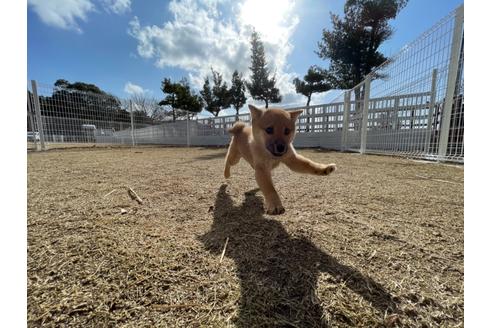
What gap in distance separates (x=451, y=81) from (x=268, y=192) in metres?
3.91

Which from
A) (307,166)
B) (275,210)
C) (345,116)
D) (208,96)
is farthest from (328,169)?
(208,96)

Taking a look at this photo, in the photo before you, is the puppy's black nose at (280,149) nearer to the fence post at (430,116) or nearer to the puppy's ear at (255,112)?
the puppy's ear at (255,112)

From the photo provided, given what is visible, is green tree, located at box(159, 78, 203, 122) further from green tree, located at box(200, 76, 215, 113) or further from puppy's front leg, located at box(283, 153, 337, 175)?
puppy's front leg, located at box(283, 153, 337, 175)

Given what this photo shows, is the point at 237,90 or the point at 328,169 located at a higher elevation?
the point at 237,90

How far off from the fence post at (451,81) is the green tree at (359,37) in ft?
31.4

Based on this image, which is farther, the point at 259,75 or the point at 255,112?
the point at 259,75

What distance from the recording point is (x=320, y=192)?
191 cm

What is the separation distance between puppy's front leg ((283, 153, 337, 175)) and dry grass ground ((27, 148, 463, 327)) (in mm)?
239

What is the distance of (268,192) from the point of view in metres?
1.41

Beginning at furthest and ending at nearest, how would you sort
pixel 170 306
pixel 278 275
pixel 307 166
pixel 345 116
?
pixel 345 116 < pixel 307 166 < pixel 278 275 < pixel 170 306

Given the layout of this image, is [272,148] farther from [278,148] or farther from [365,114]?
[365,114]

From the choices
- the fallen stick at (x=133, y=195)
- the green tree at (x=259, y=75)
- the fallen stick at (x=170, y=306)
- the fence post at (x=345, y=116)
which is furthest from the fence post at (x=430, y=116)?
the green tree at (x=259, y=75)

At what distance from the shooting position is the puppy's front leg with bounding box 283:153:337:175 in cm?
154

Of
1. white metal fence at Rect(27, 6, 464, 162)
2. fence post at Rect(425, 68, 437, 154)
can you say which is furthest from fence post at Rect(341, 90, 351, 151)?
fence post at Rect(425, 68, 437, 154)
